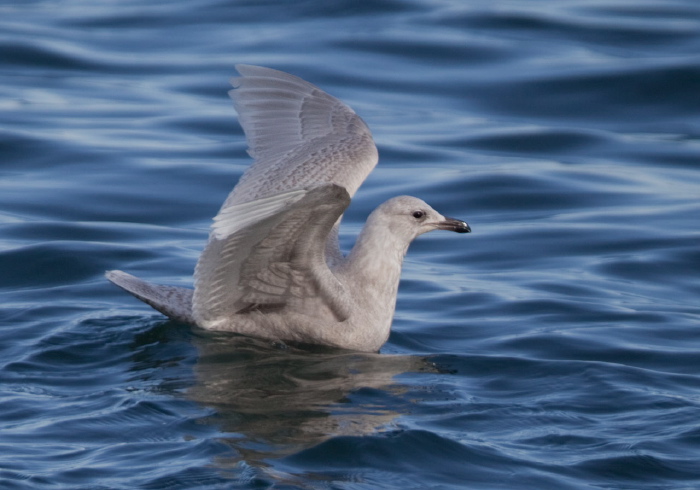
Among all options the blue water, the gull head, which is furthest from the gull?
the blue water

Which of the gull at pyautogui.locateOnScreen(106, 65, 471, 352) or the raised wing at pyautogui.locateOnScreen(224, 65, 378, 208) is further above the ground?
the raised wing at pyautogui.locateOnScreen(224, 65, 378, 208)

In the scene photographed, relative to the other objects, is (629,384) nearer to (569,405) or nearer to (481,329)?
(569,405)

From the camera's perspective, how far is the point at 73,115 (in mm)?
14781

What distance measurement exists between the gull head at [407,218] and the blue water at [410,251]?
79 centimetres

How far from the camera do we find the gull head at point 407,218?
26.2 feet

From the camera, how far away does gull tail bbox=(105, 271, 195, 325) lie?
7715mm

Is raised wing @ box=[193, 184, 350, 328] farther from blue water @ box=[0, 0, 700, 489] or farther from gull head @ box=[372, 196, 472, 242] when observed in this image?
gull head @ box=[372, 196, 472, 242]

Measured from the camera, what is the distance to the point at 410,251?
36.5 ft

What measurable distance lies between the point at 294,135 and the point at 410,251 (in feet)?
7.85

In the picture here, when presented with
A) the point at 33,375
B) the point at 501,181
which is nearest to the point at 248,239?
the point at 33,375

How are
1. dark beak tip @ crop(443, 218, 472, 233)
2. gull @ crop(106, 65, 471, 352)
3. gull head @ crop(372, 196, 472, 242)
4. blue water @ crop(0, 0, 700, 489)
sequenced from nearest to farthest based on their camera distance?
blue water @ crop(0, 0, 700, 489) → gull @ crop(106, 65, 471, 352) → gull head @ crop(372, 196, 472, 242) → dark beak tip @ crop(443, 218, 472, 233)

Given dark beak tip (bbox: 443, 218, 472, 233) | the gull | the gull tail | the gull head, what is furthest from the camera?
dark beak tip (bbox: 443, 218, 472, 233)

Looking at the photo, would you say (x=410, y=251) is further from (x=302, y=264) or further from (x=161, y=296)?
(x=302, y=264)

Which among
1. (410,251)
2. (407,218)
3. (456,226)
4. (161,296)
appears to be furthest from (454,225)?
(410,251)
